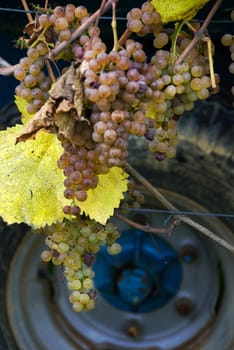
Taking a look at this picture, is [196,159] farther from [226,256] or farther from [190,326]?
[190,326]

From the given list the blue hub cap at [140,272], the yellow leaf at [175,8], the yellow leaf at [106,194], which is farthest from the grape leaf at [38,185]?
the blue hub cap at [140,272]

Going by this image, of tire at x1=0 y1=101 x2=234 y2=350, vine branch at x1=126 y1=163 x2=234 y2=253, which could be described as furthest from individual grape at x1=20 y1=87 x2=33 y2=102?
tire at x1=0 y1=101 x2=234 y2=350

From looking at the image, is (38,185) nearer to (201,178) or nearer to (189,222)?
(189,222)

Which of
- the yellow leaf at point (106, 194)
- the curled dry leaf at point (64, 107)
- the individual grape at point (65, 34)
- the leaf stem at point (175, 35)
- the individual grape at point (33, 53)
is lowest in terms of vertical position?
the curled dry leaf at point (64, 107)

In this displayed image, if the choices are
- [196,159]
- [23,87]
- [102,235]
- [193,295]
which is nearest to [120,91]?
[23,87]

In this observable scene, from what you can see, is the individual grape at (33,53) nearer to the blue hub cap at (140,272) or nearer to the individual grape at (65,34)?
the individual grape at (65,34)

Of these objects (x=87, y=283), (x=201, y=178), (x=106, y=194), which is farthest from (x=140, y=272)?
(x=106, y=194)
